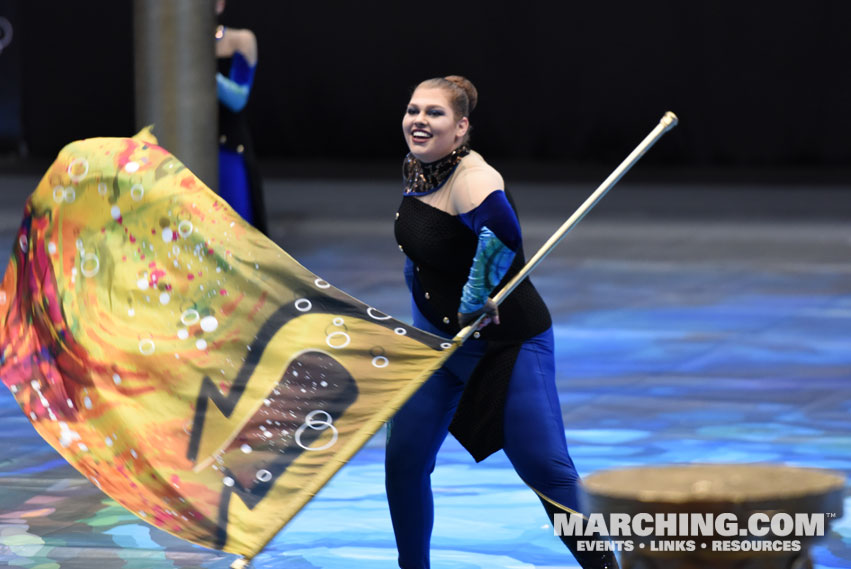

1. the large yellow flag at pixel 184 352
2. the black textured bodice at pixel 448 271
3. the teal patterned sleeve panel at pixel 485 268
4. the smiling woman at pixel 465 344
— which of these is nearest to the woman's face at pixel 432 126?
the smiling woman at pixel 465 344

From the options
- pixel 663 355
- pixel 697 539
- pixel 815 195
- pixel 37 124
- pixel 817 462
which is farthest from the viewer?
pixel 37 124

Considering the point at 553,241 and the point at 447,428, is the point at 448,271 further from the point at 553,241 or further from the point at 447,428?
the point at 447,428

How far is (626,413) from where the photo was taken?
8.66 metres

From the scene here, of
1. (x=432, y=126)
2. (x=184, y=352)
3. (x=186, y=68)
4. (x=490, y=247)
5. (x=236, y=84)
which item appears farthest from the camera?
(x=236, y=84)

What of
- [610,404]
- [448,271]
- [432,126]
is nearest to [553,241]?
[448,271]

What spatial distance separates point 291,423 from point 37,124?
23.0 metres

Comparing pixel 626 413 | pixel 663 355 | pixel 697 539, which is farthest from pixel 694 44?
pixel 697 539

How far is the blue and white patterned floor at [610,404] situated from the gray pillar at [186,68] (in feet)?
7.07

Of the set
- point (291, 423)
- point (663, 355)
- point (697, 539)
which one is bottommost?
point (697, 539)

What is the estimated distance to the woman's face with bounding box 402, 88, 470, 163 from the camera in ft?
17.2

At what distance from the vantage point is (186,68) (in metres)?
10.3

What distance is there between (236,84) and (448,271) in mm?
5554

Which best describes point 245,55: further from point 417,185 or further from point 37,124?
point 37,124

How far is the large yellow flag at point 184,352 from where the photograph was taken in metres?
5.23
